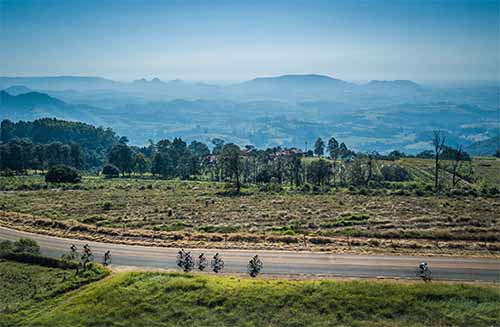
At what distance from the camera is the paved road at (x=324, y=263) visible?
23156mm

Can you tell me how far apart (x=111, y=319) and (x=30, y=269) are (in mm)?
9975

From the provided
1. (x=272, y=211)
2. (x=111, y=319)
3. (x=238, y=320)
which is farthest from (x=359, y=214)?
(x=111, y=319)

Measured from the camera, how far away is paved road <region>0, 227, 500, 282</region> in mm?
23156

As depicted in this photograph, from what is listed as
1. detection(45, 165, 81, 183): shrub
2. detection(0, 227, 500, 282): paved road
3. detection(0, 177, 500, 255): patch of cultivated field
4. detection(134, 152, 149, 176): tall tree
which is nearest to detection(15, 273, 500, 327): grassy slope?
detection(0, 227, 500, 282): paved road

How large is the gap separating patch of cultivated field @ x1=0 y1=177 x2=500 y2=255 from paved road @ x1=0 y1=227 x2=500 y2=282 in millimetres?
1939

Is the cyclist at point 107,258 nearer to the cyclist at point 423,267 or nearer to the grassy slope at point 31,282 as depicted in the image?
the grassy slope at point 31,282

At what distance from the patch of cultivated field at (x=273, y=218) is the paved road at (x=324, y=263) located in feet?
6.36

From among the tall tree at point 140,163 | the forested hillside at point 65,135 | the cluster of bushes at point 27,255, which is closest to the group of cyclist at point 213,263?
the cluster of bushes at point 27,255

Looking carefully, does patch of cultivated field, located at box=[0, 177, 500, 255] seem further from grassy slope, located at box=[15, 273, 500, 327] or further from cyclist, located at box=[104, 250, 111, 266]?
grassy slope, located at box=[15, 273, 500, 327]

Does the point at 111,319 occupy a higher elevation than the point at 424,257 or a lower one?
lower

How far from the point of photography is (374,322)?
17.9 metres

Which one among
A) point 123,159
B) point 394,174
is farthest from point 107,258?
point 123,159

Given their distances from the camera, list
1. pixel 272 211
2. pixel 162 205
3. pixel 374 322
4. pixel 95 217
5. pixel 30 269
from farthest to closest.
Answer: pixel 162 205 < pixel 272 211 < pixel 95 217 < pixel 30 269 < pixel 374 322

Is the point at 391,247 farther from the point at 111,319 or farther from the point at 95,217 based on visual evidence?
the point at 95,217
